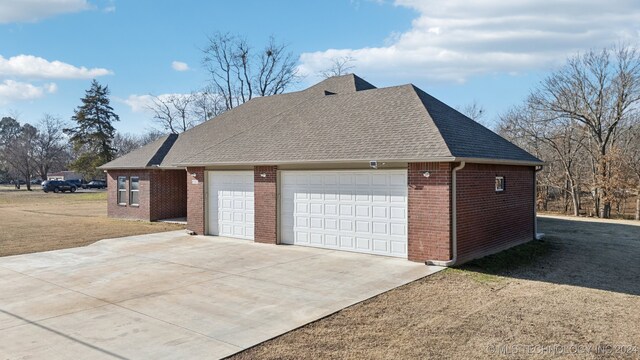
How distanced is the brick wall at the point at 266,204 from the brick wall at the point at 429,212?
14.6 ft

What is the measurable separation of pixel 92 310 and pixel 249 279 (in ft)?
9.63

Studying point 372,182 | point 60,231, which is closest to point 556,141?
point 372,182

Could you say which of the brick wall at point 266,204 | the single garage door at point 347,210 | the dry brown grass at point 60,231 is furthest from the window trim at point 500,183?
the dry brown grass at point 60,231

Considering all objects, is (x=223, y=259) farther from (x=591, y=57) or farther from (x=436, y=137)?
(x=591, y=57)

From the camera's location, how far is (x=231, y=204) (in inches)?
574

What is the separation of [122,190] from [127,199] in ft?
2.42

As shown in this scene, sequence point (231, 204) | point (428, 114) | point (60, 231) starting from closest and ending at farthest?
point (428, 114)
point (231, 204)
point (60, 231)

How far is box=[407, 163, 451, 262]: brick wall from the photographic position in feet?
31.9

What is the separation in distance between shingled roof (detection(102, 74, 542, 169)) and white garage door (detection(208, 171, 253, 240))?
729mm

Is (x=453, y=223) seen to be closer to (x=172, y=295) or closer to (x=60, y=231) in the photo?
(x=172, y=295)

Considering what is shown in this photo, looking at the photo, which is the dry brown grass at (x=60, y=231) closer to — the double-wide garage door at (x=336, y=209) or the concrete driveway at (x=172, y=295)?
the concrete driveway at (x=172, y=295)

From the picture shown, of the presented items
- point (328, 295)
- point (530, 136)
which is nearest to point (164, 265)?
point (328, 295)

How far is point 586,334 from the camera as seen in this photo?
5.75 metres

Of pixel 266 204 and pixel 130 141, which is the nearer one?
pixel 266 204
